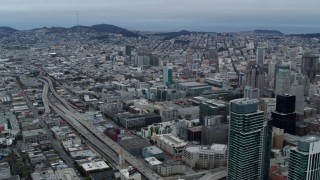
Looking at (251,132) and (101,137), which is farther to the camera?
(101,137)

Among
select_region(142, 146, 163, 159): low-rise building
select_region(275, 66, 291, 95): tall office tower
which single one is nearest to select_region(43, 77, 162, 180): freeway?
select_region(142, 146, 163, 159): low-rise building

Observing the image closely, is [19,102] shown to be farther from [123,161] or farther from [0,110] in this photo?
[123,161]

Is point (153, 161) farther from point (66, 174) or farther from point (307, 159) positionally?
point (307, 159)

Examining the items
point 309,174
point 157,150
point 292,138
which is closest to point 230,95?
point 292,138

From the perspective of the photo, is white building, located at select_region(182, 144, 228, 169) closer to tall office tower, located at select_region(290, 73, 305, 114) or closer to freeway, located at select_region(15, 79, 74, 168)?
freeway, located at select_region(15, 79, 74, 168)

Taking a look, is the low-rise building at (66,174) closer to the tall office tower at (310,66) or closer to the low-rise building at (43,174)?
the low-rise building at (43,174)

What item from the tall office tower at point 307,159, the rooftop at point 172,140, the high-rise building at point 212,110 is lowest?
the rooftop at point 172,140

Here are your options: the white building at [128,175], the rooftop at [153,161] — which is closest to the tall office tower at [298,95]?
the rooftop at [153,161]
